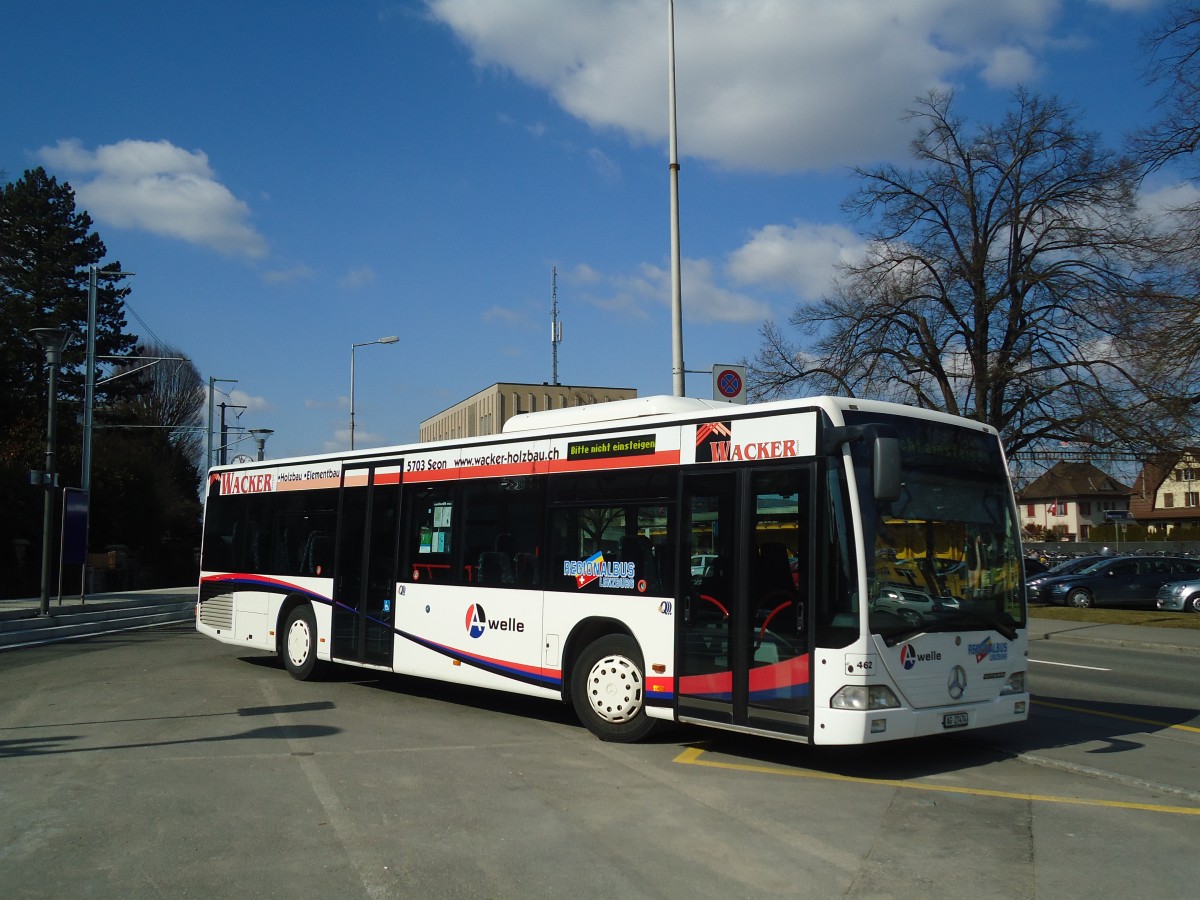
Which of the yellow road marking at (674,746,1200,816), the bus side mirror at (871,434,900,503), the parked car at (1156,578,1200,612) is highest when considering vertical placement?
the bus side mirror at (871,434,900,503)

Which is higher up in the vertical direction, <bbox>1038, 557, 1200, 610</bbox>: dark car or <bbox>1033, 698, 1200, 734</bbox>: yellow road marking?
<bbox>1038, 557, 1200, 610</bbox>: dark car

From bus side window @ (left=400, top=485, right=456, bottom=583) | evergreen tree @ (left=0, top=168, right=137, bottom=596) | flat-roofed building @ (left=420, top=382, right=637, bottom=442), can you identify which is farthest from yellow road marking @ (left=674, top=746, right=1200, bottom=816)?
flat-roofed building @ (left=420, top=382, right=637, bottom=442)

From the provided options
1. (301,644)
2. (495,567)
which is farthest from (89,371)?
(495,567)

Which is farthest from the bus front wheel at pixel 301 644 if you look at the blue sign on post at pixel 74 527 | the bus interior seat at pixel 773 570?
the blue sign on post at pixel 74 527

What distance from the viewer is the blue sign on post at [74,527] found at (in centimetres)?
2573

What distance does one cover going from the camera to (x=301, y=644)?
1365 centimetres

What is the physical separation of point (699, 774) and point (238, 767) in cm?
368

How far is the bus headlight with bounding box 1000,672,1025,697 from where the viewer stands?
8570 mm

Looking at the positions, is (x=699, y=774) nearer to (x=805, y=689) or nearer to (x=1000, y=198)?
(x=805, y=689)

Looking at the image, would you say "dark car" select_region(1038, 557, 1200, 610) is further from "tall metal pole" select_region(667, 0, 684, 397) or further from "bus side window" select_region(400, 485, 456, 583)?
"bus side window" select_region(400, 485, 456, 583)

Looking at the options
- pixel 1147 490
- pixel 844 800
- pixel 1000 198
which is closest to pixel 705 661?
pixel 844 800

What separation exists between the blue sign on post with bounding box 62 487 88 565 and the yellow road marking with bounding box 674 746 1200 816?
21629 millimetres

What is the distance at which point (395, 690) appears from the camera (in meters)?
13.1

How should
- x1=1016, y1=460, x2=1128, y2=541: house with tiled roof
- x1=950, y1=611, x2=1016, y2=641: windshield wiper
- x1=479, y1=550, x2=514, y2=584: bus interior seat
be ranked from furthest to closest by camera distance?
x1=1016, y1=460, x2=1128, y2=541: house with tiled roof < x1=479, y1=550, x2=514, y2=584: bus interior seat < x1=950, y1=611, x2=1016, y2=641: windshield wiper
